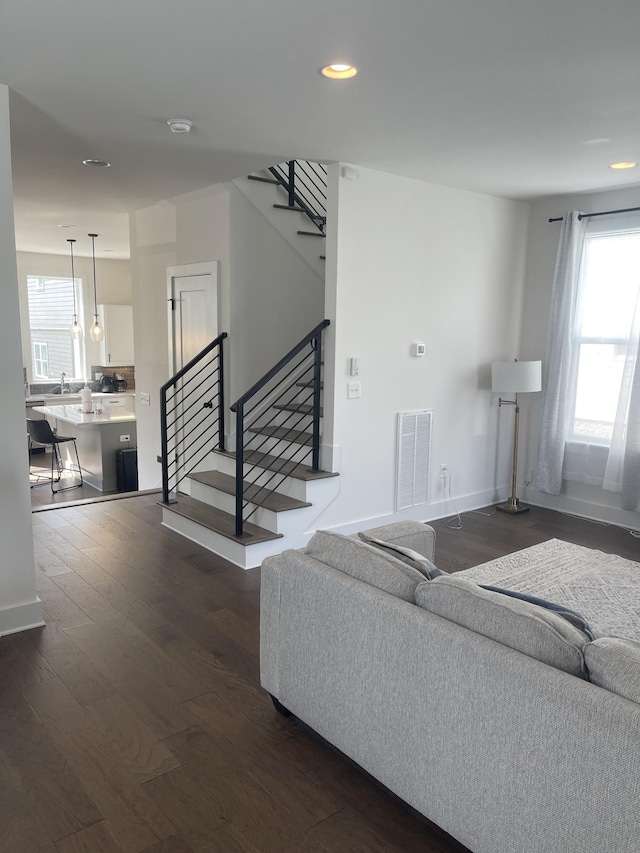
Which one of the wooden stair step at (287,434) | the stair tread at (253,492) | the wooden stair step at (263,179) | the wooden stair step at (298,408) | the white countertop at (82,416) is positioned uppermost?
the wooden stair step at (263,179)

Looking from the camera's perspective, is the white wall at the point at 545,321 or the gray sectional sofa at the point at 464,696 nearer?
the gray sectional sofa at the point at 464,696

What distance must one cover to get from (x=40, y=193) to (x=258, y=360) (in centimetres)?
230

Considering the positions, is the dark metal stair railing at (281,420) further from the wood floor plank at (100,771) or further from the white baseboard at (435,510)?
the wood floor plank at (100,771)

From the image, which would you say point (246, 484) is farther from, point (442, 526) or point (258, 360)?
point (442, 526)

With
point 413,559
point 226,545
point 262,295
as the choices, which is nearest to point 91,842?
point 413,559

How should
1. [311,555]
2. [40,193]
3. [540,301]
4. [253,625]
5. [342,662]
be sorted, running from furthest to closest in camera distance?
[540,301], [40,193], [253,625], [311,555], [342,662]

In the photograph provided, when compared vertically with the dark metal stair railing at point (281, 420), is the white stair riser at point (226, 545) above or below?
below

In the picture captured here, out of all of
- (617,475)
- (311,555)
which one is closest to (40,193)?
(311,555)

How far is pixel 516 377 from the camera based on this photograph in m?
5.21

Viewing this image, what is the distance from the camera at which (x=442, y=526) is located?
524 cm

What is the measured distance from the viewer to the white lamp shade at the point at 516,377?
17.1ft

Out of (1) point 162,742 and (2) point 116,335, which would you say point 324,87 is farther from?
(2) point 116,335

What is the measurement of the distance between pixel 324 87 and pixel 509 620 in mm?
2392

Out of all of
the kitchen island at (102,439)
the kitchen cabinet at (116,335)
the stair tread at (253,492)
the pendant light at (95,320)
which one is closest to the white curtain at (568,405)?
the stair tread at (253,492)
